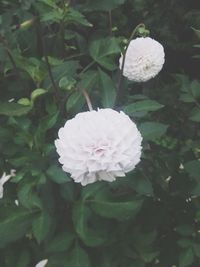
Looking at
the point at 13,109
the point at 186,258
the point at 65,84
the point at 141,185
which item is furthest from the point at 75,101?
the point at 186,258

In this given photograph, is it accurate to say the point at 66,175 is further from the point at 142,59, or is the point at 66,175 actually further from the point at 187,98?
the point at 187,98

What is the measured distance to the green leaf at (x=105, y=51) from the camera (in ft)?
5.84

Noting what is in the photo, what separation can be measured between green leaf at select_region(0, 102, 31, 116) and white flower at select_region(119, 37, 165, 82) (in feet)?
1.19

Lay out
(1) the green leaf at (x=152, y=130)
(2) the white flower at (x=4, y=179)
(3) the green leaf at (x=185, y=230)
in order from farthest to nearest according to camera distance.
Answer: (3) the green leaf at (x=185, y=230) < (2) the white flower at (x=4, y=179) < (1) the green leaf at (x=152, y=130)

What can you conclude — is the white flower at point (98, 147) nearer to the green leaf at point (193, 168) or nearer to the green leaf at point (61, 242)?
the green leaf at point (61, 242)

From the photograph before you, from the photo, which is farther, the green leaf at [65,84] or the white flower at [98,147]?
the green leaf at [65,84]

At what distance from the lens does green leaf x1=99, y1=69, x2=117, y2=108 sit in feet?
5.41

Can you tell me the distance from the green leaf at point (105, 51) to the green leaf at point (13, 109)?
0.92ft

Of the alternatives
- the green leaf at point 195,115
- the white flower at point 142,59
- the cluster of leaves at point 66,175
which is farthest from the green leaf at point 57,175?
the green leaf at point 195,115

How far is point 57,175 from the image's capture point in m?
1.51

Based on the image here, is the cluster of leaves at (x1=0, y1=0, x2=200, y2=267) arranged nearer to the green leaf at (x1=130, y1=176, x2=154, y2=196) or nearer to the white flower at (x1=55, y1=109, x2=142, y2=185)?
the green leaf at (x1=130, y1=176, x2=154, y2=196)

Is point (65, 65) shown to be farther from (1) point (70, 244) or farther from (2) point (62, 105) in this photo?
(1) point (70, 244)

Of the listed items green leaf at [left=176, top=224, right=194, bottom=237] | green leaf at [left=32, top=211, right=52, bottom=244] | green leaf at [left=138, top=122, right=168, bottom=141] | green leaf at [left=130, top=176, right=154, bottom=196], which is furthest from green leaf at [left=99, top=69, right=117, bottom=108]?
green leaf at [left=176, top=224, right=194, bottom=237]

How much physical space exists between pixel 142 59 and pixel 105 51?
128 millimetres
